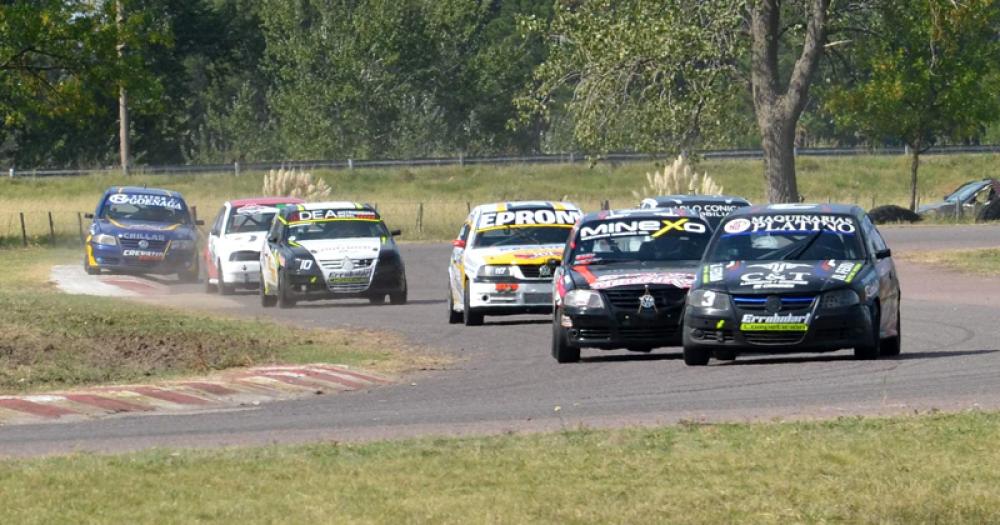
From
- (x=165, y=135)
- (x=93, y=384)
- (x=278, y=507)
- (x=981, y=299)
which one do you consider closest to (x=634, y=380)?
(x=93, y=384)

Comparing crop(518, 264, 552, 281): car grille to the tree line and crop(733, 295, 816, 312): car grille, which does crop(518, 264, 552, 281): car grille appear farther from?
the tree line

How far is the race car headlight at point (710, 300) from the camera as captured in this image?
17109 mm

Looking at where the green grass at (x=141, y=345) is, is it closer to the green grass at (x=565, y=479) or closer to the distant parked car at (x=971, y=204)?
the green grass at (x=565, y=479)

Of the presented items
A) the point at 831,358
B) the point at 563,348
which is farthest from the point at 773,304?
the point at 563,348

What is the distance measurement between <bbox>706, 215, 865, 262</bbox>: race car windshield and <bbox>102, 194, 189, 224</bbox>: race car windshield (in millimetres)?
21137

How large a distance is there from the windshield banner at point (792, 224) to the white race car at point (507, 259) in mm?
4530

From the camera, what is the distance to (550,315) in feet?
82.1

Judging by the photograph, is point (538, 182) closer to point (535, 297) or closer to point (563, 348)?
point (535, 297)

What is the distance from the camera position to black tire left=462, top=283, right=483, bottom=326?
78.5ft

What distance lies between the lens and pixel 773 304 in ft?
55.6

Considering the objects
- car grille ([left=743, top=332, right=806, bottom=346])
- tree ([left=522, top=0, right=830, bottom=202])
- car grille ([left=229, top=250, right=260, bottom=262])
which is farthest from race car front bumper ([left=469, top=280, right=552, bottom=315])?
tree ([left=522, top=0, right=830, bottom=202])

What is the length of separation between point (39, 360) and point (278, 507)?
920 cm

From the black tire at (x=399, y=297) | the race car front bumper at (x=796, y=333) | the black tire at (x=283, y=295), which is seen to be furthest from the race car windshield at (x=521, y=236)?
the race car front bumper at (x=796, y=333)

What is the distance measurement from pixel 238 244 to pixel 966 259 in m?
13.8
